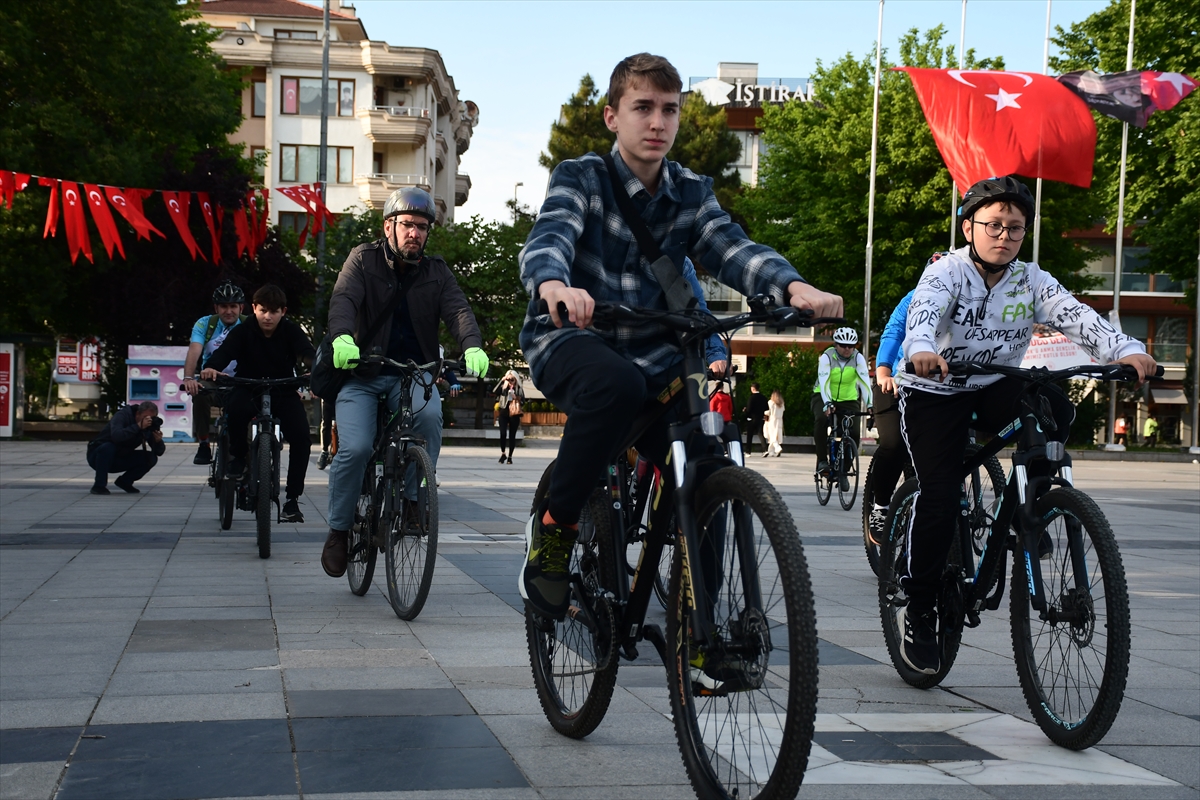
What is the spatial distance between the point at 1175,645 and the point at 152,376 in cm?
2735

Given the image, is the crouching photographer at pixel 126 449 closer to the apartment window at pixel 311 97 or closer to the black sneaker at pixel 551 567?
the black sneaker at pixel 551 567

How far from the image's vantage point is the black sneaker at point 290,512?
982 centimetres

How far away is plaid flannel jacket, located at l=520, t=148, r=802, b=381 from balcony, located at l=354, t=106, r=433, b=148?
202 ft

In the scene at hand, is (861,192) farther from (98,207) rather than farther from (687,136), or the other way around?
(98,207)

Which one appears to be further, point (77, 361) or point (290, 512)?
point (77, 361)

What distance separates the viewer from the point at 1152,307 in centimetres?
6669

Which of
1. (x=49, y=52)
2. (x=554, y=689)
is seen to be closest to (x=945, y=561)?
(x=554, y=689)

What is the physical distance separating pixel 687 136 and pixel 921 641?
55455 mm

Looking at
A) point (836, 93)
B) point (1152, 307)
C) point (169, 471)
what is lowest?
point (169, 471)

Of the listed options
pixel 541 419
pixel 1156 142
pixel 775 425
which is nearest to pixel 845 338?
pixel 775 425

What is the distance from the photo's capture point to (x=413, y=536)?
6605 millimetres

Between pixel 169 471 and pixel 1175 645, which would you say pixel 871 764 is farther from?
pixel 169 471

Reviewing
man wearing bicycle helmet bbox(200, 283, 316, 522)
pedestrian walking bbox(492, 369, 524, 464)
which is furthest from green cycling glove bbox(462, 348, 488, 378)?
pedestrian walking bbox(492, 369, 524, 464)

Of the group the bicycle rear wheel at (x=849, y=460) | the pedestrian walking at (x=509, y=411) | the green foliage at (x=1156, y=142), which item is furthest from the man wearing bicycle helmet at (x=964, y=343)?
the green foliage at (x=1156, y=142)
